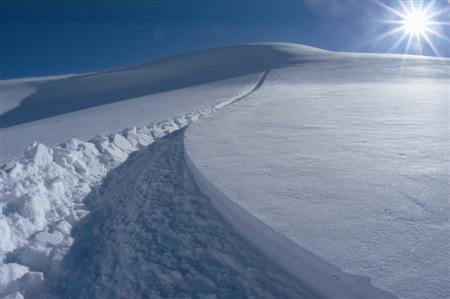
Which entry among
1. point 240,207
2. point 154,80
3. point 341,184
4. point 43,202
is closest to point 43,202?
point 43,202

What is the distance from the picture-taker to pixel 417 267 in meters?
2.34

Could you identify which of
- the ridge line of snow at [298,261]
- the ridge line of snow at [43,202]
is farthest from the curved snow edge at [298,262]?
the ridge line of snow at [43,202]

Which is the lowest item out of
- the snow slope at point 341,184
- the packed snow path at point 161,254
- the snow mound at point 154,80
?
the packed snow path at point 161,254

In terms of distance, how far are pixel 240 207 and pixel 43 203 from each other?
6.65 feet

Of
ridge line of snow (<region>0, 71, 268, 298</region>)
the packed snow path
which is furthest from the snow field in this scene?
the packed snow path

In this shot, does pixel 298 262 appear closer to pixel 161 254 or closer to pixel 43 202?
pixel 161 254

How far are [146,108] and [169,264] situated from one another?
7738 millimetres

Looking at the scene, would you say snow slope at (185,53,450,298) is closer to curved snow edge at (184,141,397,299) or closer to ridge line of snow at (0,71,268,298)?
curved snow edge at (184,141,397,299)

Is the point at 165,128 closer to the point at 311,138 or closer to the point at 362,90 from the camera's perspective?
the point at 311,138

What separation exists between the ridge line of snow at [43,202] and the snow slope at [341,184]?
1298 millimetres

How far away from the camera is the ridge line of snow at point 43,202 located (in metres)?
2.98

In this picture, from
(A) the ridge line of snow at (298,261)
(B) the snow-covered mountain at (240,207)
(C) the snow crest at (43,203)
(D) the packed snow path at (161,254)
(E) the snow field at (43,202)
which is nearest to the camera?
(A) the ridge line of snow at (298,261)

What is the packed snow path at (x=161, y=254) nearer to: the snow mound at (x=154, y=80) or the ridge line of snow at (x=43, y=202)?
the ridge line of snow at (x=43, y=202)

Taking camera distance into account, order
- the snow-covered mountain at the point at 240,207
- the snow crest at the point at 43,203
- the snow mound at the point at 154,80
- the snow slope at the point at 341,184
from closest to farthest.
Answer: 1. the snow slope at the point at 341,184
2. the snow-covered mountain at the point at 240,207
3. the snow crest at the point at 43,203
4. the snow mound at the point at 154,80
